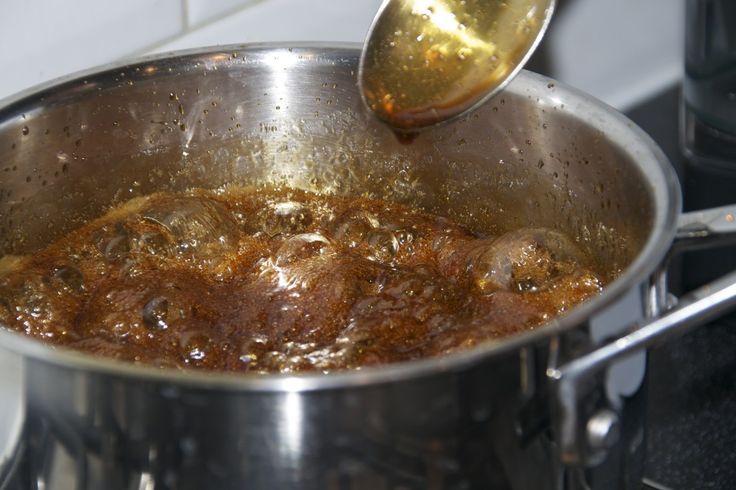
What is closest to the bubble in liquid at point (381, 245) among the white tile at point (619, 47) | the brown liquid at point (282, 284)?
the brown liquid at point (282, 284)

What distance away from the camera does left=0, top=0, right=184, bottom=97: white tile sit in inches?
35.0

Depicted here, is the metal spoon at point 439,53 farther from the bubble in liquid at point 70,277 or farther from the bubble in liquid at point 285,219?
the bubble in liquid at point 70,277

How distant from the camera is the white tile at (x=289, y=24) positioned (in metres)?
1.06

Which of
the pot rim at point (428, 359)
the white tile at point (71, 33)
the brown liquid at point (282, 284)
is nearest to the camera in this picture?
the pot rim at point (428, 359)

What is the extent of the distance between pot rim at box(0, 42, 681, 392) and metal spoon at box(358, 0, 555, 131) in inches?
1.2

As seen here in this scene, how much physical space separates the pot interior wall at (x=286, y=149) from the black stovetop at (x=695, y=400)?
0.22 m

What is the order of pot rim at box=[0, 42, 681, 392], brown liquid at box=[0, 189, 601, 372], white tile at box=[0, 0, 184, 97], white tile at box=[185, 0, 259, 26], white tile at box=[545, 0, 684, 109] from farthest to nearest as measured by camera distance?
1. white tile at box=[545, 0, 684, 109]
2. white tile at box=[185, 0, 259, 26]
3. white tile at box=[0, 0, 184, 97]
4. brown liquid at box=[0, 189, 601, 372]
5. pot rim at box=[0, 42, 681, 392]

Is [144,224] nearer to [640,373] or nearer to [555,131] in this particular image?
[555,131]

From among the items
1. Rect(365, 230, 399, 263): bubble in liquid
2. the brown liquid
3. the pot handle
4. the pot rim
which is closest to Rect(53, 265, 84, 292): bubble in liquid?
the brown liquid

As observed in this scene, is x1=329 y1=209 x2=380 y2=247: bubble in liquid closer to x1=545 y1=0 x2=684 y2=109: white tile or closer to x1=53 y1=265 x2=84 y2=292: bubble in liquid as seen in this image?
x1=53 y1=265 x2=84 y2=292: bubble in liquid

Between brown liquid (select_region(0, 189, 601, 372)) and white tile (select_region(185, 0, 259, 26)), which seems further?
white tile (select_region(185, 0, 259, 26))

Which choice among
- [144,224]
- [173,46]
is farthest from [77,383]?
[173,46]

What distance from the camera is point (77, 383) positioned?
54cm

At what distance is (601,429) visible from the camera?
599 millimetres
